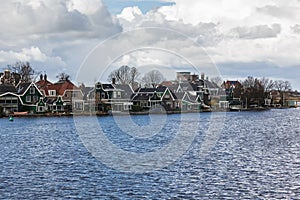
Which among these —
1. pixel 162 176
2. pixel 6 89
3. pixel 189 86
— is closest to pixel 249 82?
pixel 189 86

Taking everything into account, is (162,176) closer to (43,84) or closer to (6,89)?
(6,89)

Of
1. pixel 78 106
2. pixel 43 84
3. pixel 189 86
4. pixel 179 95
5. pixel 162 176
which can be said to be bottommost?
pixel 162 176

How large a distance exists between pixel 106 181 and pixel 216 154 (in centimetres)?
1210

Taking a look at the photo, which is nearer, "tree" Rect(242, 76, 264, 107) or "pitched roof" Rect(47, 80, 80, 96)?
"pitched roof" Rect(47, 80, 80, 96)

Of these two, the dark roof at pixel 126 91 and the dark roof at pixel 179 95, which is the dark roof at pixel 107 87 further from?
the dark roof at pixel 179 95

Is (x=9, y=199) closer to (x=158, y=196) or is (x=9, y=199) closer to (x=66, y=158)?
(x=158, y=196)

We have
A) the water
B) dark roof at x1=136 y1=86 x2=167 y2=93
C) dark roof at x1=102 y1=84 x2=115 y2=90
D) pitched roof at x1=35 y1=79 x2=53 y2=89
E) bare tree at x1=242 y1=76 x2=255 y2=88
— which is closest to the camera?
the water

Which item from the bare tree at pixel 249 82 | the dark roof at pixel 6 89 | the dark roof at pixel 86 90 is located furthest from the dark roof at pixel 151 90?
the bare tree at pixel 249 82

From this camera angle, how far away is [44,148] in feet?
133

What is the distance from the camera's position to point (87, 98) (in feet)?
350

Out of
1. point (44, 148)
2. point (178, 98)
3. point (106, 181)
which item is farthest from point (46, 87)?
point (106, 181)

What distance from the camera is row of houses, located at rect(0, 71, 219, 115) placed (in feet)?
330

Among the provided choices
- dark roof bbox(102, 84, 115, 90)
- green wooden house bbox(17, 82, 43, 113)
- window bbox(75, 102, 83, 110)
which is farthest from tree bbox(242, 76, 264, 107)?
green wooden house bbox(17, 82, 43, 113)

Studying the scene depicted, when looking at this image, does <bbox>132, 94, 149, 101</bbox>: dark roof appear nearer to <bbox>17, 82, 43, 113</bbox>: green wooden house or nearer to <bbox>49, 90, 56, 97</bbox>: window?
<bbox>49, 90, 56, 97</bbox>: window
